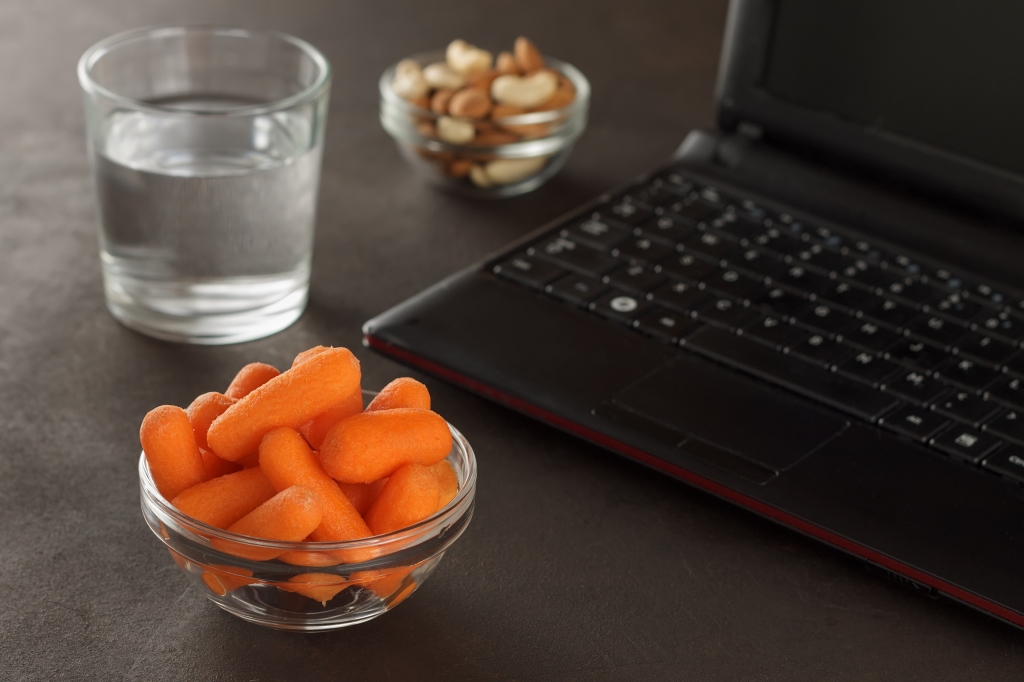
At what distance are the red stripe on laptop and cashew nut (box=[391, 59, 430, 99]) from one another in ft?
1.06

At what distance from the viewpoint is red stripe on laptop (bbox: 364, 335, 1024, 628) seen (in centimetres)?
54

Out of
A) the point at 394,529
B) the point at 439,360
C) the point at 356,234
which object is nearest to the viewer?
the point at 394,529

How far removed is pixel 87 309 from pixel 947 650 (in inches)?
22.5

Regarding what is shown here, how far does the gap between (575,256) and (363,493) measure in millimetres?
318

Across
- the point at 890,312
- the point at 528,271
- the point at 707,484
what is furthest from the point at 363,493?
the point at 890,312

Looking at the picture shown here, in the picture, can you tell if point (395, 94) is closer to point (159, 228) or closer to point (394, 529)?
point (159, 228)

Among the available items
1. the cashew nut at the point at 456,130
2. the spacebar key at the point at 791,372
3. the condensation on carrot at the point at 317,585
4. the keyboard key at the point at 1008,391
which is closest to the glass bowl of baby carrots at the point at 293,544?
the condensation on carrot at the point at 317,585

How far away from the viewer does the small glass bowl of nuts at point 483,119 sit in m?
0.94

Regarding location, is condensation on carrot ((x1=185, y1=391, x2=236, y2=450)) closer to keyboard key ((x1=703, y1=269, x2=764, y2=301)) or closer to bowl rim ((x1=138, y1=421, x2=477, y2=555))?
bowl rim ((x1=138, y1=421, x2=477, y2=555))

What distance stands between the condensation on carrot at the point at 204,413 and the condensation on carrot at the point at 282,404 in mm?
24

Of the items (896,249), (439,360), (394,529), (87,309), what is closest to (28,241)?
(87,309)

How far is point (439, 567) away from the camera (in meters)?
0.58

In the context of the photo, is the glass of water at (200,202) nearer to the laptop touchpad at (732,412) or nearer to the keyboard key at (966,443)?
the laptop touchpad at (732,412)

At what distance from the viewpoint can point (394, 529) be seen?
49 cm
